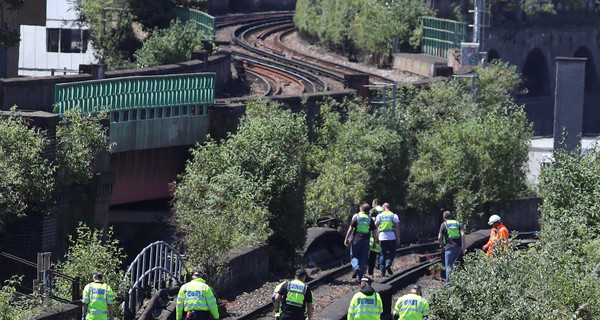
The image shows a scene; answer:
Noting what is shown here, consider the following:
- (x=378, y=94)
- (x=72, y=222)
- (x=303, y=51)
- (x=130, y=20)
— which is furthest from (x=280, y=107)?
(x=303, y=51)

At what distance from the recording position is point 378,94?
33188 millimetres

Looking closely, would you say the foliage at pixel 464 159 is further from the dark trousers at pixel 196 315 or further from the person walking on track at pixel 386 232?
the dark trousers at pixel 196 315

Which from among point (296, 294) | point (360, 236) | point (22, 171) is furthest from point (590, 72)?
point (296, 294)

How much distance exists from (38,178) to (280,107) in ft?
28.5

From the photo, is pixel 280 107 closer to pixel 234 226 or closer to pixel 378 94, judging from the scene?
pixel 378 94

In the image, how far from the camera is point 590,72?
74500 millimetres

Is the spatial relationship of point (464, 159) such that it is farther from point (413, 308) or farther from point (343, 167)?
point (413, 308)

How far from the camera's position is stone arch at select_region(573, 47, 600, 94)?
73.4 m

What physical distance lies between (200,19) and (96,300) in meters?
29.6

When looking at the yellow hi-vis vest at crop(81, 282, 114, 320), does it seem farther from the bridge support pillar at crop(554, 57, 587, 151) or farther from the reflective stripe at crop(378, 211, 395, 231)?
the bridge support pillar at crop(554, 57, 587, 151)

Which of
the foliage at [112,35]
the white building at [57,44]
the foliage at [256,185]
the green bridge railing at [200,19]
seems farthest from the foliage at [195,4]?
the foliage at [256,185]

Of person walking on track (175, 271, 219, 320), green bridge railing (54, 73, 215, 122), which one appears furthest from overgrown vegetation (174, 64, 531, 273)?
person walking on track (175, 271, 219, 320)

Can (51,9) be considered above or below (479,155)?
above

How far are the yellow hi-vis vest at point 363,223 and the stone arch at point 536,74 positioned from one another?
49.9 m
